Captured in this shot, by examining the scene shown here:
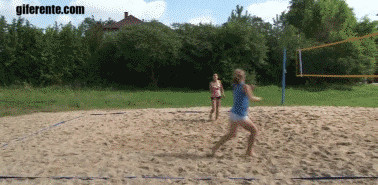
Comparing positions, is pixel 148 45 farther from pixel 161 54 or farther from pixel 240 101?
pixel 240 101

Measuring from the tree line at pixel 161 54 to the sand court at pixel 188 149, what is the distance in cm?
881

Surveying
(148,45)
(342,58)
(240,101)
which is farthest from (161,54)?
(240,101)

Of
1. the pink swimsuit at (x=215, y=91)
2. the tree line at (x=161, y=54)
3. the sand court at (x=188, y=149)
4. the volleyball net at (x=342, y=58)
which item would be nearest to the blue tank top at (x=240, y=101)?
the sand court at (x=188, y=149)

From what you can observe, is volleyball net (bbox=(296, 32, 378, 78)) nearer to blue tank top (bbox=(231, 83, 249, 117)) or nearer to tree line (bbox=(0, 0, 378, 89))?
tree line (bbox=(0, 0, 378, 89))

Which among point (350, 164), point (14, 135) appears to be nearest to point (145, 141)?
point (14, 135)

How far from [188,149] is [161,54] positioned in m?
11.8

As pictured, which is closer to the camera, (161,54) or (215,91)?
(215,91)

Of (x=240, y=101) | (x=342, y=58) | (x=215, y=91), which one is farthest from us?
(x=342, y=58)

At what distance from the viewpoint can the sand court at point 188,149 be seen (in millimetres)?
3967

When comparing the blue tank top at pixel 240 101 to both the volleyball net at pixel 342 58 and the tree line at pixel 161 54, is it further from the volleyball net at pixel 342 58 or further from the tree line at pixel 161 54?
the tree line at pixel 161 54

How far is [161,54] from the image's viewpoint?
1661cm

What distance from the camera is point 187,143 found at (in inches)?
223

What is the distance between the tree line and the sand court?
28.9 ft

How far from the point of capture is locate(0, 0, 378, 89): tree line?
644 inches
